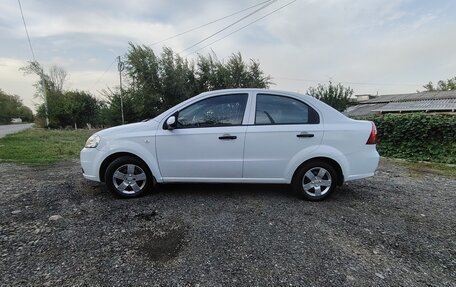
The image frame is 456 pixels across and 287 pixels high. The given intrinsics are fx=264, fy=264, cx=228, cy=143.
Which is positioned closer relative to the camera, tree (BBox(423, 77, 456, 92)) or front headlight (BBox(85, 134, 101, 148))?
front headlight (BBox(85, 134, 101, 148))

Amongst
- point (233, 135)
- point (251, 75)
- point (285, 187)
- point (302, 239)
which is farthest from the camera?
point (251, 75)

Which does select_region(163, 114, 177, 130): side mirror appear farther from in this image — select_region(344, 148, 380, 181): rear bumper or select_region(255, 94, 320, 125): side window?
select_region(344, 148, 380, 181): rear bumper

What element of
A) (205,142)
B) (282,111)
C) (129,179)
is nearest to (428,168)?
(282,111)

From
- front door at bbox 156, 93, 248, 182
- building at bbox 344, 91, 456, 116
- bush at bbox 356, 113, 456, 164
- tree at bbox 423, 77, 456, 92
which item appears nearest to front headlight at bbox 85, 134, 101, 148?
front door at bbox 156, 93, 248, 182

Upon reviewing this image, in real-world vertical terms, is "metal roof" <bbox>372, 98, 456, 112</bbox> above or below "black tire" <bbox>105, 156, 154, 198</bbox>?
above

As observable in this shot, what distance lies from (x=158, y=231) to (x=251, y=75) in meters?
20.4

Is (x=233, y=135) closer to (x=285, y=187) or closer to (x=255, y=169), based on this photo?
(x=255, y=169)

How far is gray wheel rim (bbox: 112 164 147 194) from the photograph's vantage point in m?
3.99

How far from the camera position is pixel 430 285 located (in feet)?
7.23

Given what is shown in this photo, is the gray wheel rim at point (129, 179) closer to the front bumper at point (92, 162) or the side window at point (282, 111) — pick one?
the front bumper at point (92, 162)

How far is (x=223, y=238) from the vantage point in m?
2.89

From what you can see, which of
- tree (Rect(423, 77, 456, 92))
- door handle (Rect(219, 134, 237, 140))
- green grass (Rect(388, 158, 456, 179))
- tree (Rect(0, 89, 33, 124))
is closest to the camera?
door handle (Rect(219, 134, 237, 140))

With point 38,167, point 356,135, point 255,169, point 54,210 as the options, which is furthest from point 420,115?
point 38,167

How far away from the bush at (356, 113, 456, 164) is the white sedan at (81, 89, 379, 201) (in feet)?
19.0
